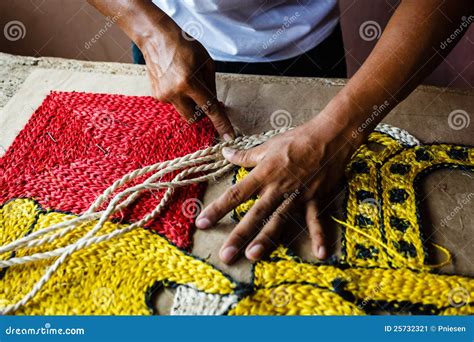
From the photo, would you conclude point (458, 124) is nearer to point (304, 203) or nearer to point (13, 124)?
point (304, 203)

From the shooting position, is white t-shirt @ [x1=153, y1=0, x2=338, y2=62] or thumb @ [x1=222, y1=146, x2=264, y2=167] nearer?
thumb @ [x1=222, y1=146, x2=264, y2=167]

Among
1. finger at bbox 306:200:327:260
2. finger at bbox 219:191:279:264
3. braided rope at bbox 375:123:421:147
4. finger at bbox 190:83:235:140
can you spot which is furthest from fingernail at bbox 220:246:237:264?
braided rope at bbox 375:123:421:147

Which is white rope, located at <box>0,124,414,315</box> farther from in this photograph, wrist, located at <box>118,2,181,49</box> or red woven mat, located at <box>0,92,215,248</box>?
wrist, located at <box>118,2,181,49</box>

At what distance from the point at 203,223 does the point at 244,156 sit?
0.43 feet

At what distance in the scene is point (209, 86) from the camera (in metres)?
0.77

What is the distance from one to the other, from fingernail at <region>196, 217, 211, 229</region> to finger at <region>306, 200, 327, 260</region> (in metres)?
0.15

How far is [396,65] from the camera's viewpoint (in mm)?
676

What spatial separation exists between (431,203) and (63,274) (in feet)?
1.79

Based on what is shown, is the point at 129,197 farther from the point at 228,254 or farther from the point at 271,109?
the point at 271,109

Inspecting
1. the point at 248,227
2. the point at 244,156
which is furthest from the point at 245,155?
the point at 248,227

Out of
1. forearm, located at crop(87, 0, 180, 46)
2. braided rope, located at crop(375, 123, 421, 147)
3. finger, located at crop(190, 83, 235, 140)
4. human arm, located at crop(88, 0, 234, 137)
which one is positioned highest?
forearm, located at crop(87, 0, 180, 46)

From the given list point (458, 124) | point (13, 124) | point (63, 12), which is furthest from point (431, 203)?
point (63, 12)

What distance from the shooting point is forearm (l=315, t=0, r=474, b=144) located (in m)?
0.66

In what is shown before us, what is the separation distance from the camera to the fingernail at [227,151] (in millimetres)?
728
